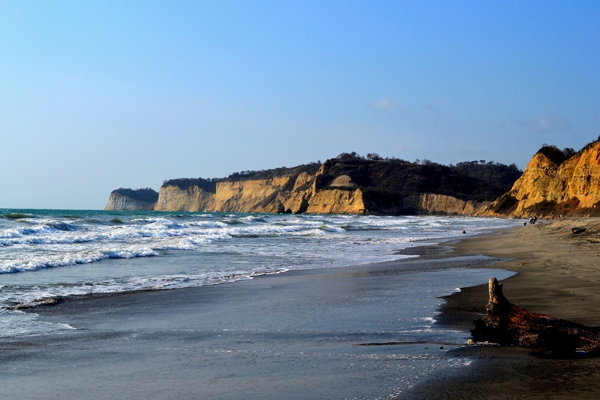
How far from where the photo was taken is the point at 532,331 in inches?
194

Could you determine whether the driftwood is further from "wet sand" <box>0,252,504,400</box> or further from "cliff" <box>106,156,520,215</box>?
"cliff" <box>106,156,520,215</box>

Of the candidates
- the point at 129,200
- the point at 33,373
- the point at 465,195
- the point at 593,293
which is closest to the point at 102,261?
the point at 33,373

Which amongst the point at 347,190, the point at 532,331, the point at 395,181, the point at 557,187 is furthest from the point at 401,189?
the point at 532,331

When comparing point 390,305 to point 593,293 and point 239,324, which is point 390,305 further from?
point 593,293

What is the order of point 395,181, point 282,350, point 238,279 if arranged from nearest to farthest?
point 282,350
point 238,279
point 395,181

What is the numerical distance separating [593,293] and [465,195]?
368 feet

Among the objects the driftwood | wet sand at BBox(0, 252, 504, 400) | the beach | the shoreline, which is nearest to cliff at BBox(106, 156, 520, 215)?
the beach

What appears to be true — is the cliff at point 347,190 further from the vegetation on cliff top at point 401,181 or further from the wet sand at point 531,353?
the wet sand at point 531,353

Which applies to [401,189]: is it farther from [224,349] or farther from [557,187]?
[224,349]

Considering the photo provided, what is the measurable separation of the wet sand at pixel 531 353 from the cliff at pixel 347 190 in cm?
9860

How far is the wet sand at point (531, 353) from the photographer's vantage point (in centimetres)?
382

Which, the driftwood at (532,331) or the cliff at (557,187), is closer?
the driftwood at (532,331)

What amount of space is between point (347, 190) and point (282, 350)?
113042 mm

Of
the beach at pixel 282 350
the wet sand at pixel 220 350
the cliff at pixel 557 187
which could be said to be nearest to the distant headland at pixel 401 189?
the cliff at pixel 557 187
